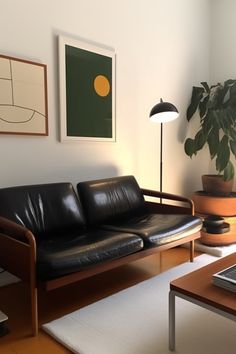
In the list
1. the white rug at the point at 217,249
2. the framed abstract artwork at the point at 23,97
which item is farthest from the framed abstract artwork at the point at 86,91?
the white rug at the point at 217,249

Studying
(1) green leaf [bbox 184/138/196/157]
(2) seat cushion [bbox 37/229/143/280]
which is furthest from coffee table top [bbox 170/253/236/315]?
(1) green leaf [bbox 184/138/196/157]

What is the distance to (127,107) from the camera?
3.22m

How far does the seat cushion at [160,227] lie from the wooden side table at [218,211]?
1.89 ft

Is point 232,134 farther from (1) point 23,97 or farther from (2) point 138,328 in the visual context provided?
(2) point 138,328

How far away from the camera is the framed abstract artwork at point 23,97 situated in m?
2.32

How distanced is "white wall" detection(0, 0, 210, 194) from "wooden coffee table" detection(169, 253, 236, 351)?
152 cm

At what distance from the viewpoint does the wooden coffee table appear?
4.44 ft

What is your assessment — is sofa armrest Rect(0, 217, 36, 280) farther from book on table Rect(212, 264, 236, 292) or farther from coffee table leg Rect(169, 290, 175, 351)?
book on table Rect(212, 264, 236, 292)

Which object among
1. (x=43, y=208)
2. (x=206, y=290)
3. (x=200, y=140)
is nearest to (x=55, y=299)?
(x=43, y=208)

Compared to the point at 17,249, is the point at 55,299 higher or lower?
lower

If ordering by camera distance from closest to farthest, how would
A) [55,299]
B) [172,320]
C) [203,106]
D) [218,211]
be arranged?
[172,320] < [55,299] < [218,211] < [203,106]

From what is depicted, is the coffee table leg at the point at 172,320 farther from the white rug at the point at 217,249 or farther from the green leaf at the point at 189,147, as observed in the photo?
the green leaf at the point at 189,147

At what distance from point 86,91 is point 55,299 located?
176 centimetres

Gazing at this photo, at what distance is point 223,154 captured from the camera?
3.39 m
